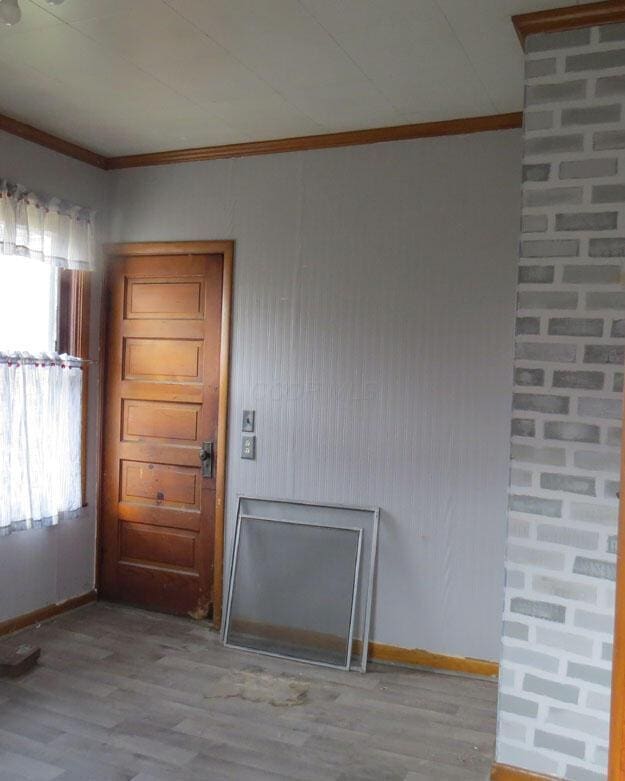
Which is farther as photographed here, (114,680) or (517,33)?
(114,680)

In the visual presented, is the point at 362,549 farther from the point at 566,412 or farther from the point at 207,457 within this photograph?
the point at 566,412

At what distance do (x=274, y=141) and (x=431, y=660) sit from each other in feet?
8.67

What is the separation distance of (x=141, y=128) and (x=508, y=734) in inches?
121

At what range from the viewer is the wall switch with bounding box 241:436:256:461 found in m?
3.66

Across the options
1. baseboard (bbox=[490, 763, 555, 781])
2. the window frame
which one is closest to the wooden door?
the window frame

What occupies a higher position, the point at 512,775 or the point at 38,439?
the point at 38,439

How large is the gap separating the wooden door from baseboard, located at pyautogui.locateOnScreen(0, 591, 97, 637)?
0.36ft

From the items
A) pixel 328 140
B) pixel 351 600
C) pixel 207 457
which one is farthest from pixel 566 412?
pixel 207 457

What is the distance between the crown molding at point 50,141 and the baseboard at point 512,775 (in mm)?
3406

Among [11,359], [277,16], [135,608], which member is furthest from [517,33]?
[135,608]

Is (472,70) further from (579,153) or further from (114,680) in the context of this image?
(114,680)

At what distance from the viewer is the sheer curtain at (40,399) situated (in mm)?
3385

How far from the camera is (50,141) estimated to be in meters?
3.61

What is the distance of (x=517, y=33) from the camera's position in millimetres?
2354
